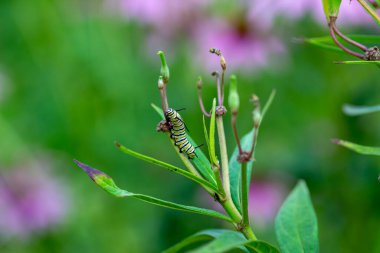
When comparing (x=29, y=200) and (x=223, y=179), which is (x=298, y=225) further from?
(x=29, y=200)

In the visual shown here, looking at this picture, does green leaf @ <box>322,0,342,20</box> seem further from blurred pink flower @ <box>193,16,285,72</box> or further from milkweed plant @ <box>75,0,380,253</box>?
blurred pink flower @ <box>193,16,285,72</box>

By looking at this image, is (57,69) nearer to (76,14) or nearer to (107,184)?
(76,14)

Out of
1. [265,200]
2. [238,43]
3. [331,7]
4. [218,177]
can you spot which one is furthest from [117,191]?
[238,43]

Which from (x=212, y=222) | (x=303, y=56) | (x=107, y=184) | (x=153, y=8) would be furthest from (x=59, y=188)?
(x=107, y=184)

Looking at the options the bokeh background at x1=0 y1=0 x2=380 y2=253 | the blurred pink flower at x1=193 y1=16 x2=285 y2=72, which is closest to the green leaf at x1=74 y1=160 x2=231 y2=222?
the bokeh background at x1=0 y1=0 x2=380 y2=253

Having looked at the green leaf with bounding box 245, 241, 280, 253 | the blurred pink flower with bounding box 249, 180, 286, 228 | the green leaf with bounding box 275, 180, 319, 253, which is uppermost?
the green leaf with bounding box 245, 241, 280, 253
